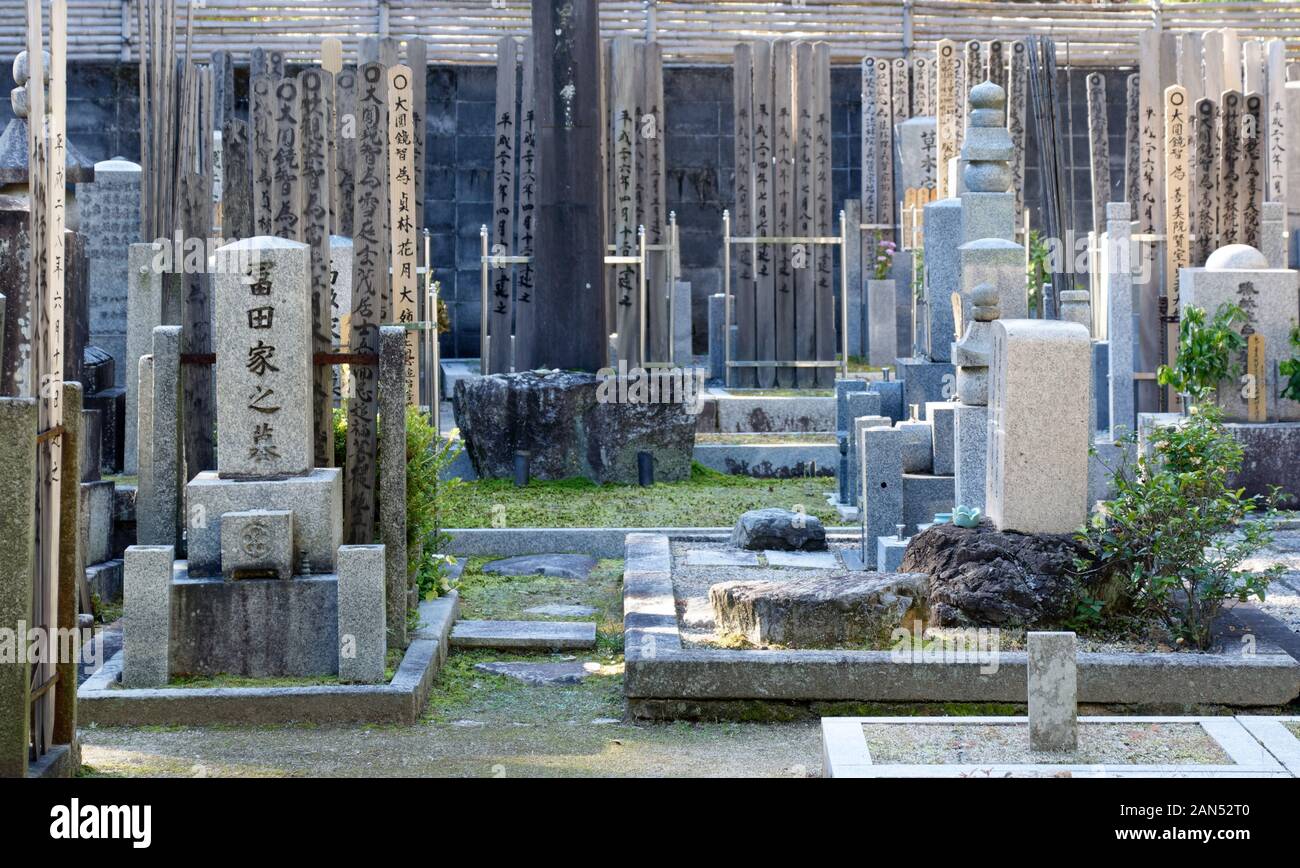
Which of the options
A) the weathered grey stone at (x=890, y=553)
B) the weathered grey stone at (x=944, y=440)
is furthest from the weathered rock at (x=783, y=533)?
the weathered grey stone at (x=890, y=553)

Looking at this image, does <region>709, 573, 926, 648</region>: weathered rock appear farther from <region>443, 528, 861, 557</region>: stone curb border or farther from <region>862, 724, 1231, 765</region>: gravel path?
<region>443, 528, 861, 557</region>: stone curb border

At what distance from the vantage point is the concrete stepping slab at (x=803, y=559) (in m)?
9.96

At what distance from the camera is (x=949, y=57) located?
64.9 ft

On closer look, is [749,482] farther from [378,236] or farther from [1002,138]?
[378,236]

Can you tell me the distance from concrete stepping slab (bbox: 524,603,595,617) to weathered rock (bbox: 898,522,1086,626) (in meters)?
2.00

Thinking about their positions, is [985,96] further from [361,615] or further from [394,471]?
[361,615]

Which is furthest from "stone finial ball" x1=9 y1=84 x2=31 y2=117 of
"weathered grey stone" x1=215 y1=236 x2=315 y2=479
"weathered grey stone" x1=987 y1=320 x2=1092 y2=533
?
"weathered grey stone" x1=987 y1=320 x2=1092 y2=533

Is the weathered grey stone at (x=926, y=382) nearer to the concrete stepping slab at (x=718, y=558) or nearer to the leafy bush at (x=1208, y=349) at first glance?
the leafy bush at (x=1208, y=349)

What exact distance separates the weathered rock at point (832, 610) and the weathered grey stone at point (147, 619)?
8.33 ft

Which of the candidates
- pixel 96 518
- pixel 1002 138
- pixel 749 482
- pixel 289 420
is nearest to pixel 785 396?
pixel 749 482

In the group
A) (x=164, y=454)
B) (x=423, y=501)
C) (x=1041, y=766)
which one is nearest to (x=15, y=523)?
(x=1041, y=766)

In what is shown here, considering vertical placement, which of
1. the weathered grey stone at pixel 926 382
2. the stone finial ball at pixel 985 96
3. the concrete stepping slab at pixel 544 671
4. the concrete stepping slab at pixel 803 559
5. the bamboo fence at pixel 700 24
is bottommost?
the concrete stepping slab at pixel 544 671

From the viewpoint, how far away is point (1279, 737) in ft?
18.8

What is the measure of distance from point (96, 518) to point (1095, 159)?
1412cm
